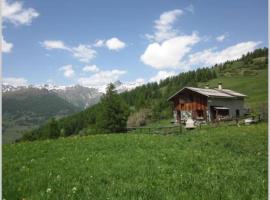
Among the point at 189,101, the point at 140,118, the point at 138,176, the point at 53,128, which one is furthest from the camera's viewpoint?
the point at 140,118

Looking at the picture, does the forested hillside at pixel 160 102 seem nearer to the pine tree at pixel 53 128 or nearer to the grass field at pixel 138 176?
the pine tree at pixel 53 128

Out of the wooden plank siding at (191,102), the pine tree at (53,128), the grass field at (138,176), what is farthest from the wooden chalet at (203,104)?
the grass field at (138,176)

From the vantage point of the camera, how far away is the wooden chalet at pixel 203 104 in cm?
7769

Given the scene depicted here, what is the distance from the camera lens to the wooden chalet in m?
77.7

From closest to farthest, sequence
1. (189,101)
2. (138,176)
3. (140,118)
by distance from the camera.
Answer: (138,176)
(189,101)
(140,118)

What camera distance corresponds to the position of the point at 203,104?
7788 centimetres

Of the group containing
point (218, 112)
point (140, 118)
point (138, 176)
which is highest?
point (218, 112)

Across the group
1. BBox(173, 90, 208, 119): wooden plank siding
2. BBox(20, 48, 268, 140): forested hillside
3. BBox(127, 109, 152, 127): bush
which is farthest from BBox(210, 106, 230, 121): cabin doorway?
BBox(127, 109, 152, 127): bush

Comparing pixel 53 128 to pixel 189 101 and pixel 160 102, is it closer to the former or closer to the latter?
pixel 189 101

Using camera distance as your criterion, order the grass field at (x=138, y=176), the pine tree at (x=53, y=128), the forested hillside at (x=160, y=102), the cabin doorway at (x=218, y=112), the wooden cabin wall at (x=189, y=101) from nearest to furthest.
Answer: the grass field at (x=138, y=176) < the wooden cabin wall at (x=189, y=101) < the cabin doorway at (x=218, y=112) < the pine tree at (x=53, y=128) < the forested hillside at (x=160, y=102)

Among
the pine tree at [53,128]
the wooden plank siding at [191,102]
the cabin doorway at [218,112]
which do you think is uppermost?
the wooden plank siding at [191,102]

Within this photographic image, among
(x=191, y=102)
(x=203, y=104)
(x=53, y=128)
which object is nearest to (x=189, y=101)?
(x=191, y=102)

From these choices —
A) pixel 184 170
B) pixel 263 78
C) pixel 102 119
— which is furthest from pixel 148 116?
pixel 184 170

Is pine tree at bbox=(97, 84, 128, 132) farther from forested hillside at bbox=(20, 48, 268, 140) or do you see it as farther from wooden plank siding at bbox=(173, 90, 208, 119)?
wooden plank siding at bbox=(173, 90, 208, 119)
